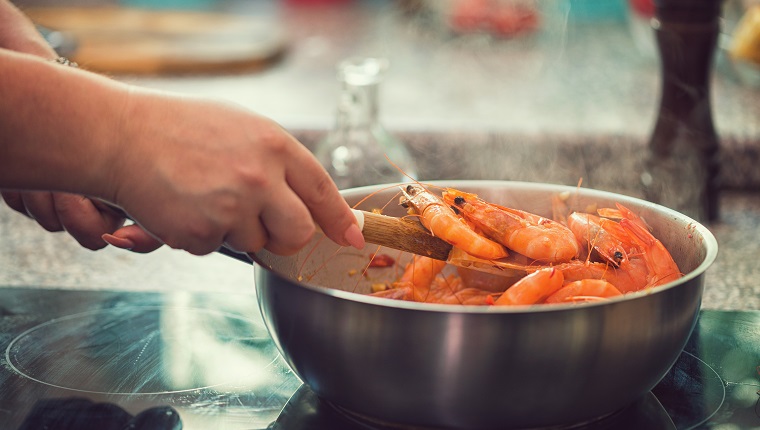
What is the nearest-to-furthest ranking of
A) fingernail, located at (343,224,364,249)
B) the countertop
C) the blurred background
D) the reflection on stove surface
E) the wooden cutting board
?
fingernail, located at (343,224,364,249) < the reflection on stove surface < the countertop < the blurred background < the wooden cutting board

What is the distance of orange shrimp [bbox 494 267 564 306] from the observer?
2.56 ft

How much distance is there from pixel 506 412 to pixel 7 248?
0.90m

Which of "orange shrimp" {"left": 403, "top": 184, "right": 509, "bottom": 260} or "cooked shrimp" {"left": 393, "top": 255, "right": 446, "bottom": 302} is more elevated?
"orange shrimp" {"left": 403, "top": 184, "right": 509, "bottom": 260}

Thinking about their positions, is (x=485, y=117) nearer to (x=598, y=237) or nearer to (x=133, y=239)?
(x=598, y=237)

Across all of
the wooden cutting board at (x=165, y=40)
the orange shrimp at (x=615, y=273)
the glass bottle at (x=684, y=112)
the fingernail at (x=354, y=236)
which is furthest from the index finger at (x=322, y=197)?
the wooden cutting board at (x=165, y=40)

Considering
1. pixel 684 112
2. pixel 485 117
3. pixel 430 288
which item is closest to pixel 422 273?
pixel 430 288

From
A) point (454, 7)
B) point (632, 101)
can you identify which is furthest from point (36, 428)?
point (454, 7)

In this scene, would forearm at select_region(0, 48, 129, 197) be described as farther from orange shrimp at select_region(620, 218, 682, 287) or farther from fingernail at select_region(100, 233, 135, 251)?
orange shrimp at select_region(620, 218, 682, 287)

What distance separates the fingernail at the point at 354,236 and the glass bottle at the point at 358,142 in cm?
60

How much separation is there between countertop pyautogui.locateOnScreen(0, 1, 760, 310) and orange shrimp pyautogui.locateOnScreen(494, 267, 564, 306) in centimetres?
39

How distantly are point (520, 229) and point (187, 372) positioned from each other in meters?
0.36

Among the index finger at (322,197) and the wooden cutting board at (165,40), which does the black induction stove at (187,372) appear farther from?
the wooden cutting board at (165,40)

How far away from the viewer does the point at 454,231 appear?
86cm

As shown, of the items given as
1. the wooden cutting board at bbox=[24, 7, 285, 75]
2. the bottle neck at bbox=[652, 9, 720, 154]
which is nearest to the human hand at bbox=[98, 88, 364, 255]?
the bottle neck at bbox=[652, 9, 720, 154]
